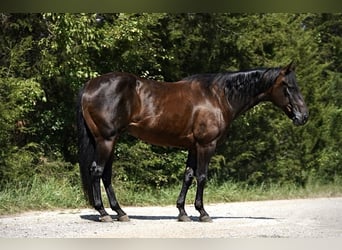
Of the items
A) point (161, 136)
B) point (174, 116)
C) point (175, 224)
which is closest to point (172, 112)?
point (174, 116)

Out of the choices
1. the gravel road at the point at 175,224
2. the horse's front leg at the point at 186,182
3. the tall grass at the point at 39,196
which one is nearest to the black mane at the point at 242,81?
the horse's front leg at the point at 186,182

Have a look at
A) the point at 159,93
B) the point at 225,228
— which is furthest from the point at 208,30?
the point at 225,228

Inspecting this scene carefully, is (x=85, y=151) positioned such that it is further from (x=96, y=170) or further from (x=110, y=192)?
(x=110, y=192)

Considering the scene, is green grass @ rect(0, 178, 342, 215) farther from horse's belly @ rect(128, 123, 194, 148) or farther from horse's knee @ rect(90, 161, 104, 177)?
horse's belly @ rect(128, 123, 194, 148)

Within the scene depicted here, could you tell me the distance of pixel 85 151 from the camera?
531 cm

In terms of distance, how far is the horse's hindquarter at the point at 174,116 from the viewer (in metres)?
5.46

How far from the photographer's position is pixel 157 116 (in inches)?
215

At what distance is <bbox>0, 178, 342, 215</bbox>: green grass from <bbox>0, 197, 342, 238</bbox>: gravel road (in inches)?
13.3

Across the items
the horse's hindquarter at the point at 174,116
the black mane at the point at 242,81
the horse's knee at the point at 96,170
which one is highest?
Answer: the black mane at the point at 242,81

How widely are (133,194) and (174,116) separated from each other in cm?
259

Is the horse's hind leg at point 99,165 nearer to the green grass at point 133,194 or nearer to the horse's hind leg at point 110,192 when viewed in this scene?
the horse's hind leg at point 110,192

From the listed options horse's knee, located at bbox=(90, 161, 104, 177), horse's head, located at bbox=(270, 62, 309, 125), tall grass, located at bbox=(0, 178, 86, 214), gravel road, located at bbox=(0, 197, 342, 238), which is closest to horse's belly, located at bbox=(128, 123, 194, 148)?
horse's knee, located at bbox=(90, 161, 104, 177)
